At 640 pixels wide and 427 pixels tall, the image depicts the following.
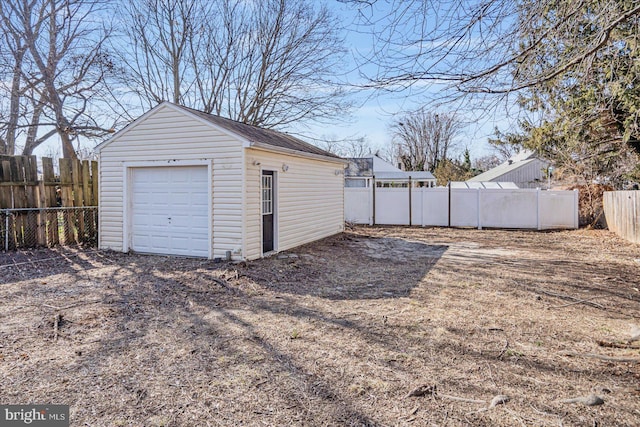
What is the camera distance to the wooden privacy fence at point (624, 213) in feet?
34.6

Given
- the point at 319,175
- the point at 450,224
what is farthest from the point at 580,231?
the point at 319,175

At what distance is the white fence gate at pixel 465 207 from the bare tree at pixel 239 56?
4226 millimetres

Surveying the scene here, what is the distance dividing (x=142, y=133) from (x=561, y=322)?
8.39 metres

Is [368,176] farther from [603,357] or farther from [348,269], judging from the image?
[603,357]

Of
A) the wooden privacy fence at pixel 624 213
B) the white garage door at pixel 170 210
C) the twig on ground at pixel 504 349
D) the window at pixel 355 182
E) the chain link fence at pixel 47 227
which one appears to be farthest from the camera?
the window at pixel 355 182

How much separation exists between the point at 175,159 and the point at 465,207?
36.5 ft

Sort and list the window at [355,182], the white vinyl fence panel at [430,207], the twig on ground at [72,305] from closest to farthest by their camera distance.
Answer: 1. the twig on ground at [72,305]
2. the white vinyl fence panel at [430,207]
3. the window at [355,182]

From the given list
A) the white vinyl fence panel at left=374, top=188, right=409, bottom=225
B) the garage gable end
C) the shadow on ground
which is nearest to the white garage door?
the garage gable end

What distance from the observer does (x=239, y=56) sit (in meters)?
17.7

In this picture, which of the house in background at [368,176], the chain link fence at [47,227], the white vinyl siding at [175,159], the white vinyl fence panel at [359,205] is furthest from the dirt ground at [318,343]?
the house in background at [368,176]

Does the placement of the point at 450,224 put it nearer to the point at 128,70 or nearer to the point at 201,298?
the point at 201,298

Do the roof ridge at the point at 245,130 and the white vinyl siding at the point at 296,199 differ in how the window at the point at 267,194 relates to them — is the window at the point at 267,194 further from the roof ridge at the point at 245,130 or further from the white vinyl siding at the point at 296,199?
the roof ridge at the point at 245,130

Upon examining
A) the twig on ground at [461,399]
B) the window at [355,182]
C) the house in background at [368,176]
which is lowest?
the twig on ground at [461,399]

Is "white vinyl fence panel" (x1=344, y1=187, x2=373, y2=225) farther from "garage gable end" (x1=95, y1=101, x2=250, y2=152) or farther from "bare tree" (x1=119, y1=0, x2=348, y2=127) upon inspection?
"garage gable end" (x1=95, y1=101, x2=250, y2=152)
